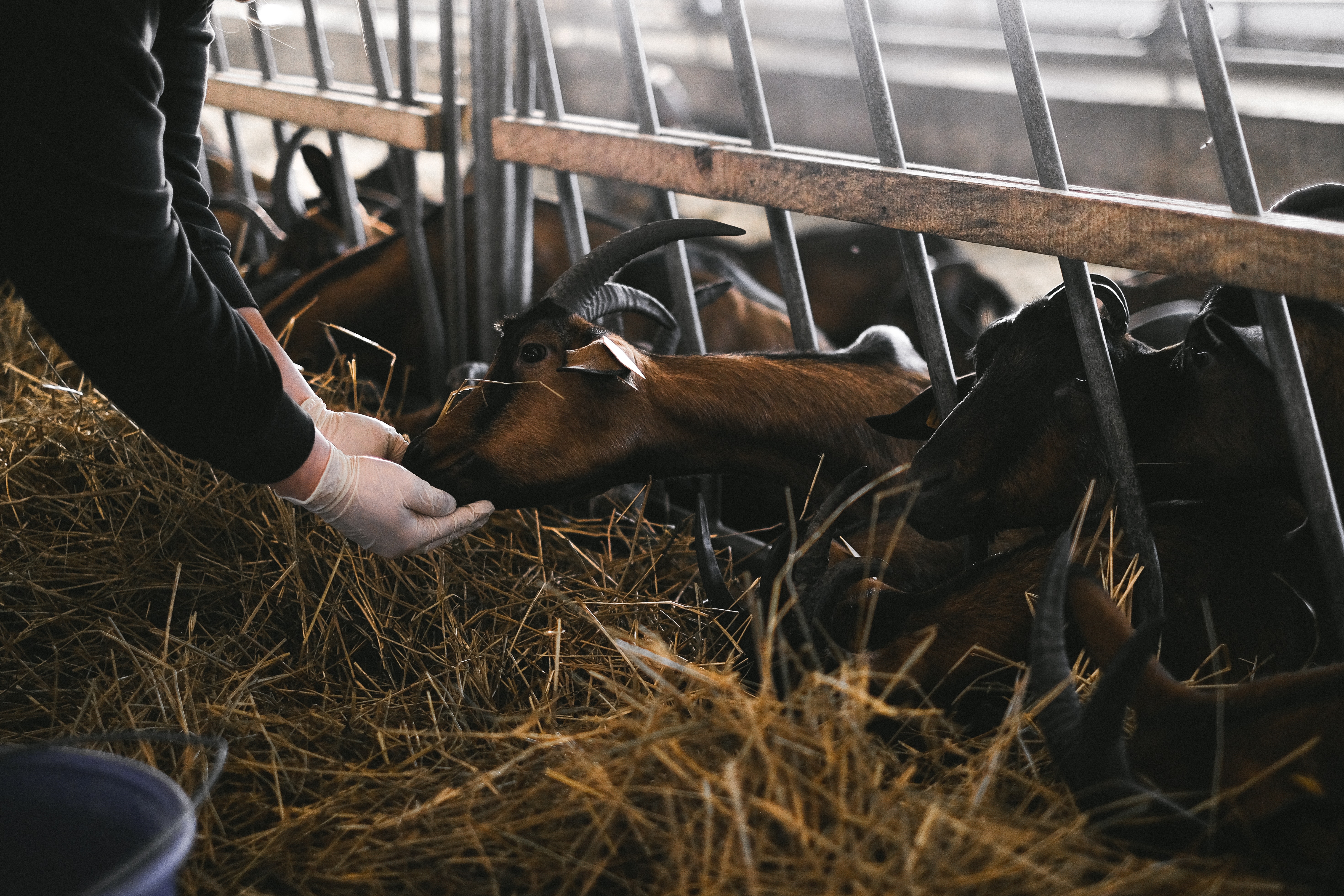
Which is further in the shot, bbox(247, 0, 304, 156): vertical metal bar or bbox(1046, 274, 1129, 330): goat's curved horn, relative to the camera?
bbox(247, 0, 304, 156): vertical metal bar

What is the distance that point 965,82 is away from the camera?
35.9 feet

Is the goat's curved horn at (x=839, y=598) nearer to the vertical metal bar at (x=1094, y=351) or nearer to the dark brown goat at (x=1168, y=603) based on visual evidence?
the dark brown goat at (x=1168, y=603)

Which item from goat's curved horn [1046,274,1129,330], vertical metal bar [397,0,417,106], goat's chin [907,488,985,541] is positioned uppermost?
vertical metal bar [397,0,417,106]

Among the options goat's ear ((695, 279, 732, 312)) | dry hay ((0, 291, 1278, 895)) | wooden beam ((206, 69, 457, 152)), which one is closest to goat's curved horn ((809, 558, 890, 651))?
dry hay ((0, 291, 1278, 895))

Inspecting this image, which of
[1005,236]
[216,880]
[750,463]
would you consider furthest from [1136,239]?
[216,880]

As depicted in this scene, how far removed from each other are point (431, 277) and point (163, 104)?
218 cm

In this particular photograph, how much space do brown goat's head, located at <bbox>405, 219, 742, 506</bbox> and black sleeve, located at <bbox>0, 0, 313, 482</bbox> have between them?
0.79m

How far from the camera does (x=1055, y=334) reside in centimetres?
266

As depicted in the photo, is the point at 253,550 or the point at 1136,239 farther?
the point at 253,550

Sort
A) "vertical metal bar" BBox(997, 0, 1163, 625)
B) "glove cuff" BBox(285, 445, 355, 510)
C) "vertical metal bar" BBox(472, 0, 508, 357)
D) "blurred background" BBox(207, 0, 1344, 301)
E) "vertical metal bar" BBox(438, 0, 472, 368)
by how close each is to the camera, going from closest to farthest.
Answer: "glove cuff" BBox(285, 445, 355, 510) < "vertical metal bar" BBox(997, 0, 1163, 625) < "vertical metal bar" BBox(472, 0, 508, 357) < "vertical metal bar" BBox(438, 0, 472, 368) < "blurred background" BBox(207, 0, 1344, 301)

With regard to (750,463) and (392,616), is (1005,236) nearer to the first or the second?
(750,463)

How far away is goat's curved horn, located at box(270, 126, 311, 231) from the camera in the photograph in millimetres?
5535

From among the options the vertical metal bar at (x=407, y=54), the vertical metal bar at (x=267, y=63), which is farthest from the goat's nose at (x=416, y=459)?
the vertical metal bar at (x=267, y=63)

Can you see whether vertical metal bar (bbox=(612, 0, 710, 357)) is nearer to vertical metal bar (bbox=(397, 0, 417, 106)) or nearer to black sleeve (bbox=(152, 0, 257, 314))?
vertical metal bar (bbox=(397, 0, 417, 106))
